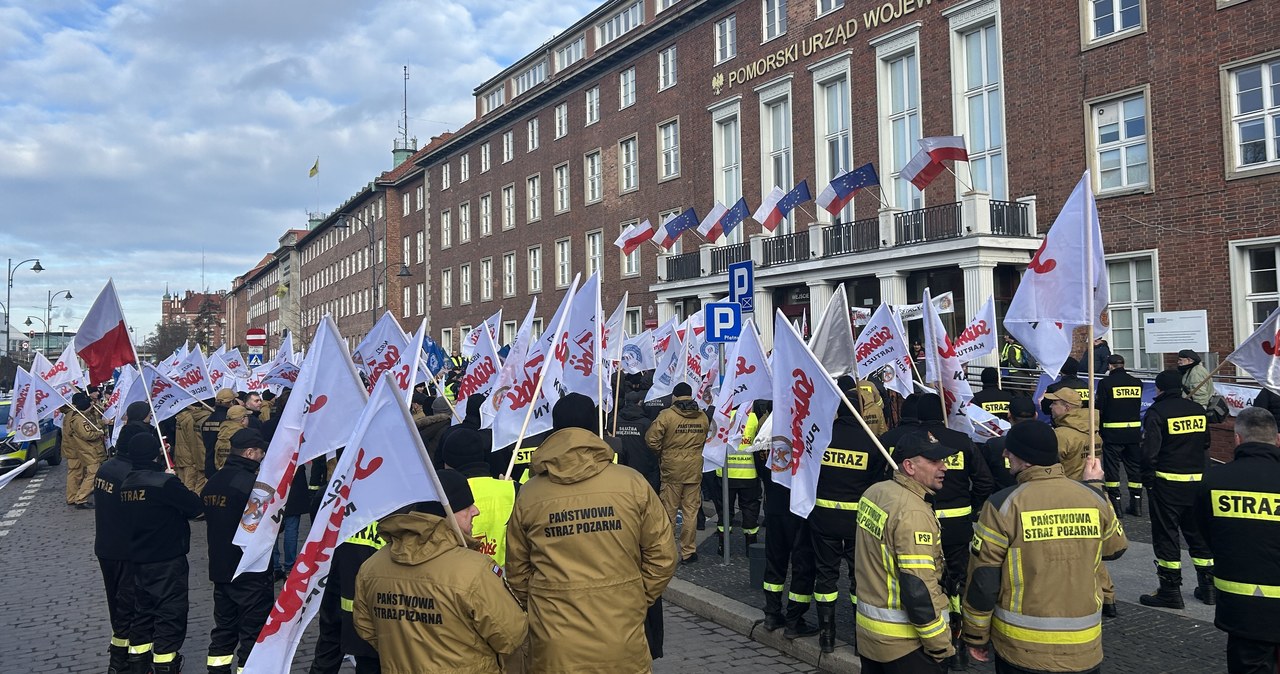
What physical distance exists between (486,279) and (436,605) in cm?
4531

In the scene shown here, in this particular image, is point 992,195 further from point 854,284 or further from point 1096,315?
point 1096,315

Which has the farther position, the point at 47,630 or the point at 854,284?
the point at 854,284

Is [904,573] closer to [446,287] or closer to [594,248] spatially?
[594,248]

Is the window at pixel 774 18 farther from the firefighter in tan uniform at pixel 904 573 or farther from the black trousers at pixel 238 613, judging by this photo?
the firefighter in tan uniform at pixel 904 573

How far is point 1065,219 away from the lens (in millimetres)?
6371

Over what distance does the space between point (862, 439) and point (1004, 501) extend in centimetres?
203

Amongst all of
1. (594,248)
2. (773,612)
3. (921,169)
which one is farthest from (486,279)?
(773,612)

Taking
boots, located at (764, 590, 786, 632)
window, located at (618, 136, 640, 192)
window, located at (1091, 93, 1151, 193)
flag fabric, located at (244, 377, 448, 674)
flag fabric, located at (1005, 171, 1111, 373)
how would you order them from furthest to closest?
window, located at (618, 136, 640, 192)
window, located at (1091, 93, 1151, 193)
boots, located at (764, 590, 786, 632)
flag fabric, located at (1005, 171, 1111, 373)
flag fabric, located at (244, 377, 448, 674)

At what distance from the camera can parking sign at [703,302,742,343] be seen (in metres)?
10.5

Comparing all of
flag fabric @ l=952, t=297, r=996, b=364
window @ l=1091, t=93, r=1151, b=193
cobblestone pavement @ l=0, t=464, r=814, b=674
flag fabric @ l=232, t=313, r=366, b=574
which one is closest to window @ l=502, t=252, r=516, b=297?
window @ l=1091, t=93, r=1151, b=193

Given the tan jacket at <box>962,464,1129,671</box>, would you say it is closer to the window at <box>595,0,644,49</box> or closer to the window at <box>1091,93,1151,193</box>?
the window at <box>1091,93,1151,193</box>

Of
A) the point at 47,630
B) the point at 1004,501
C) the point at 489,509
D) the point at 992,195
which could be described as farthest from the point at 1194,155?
the point at 47,630

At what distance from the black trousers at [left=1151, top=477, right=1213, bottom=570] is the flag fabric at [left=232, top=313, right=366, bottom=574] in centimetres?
619

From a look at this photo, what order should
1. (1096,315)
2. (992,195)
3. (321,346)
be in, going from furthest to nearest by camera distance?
(992,195) → (1096,315) → (321,346)
